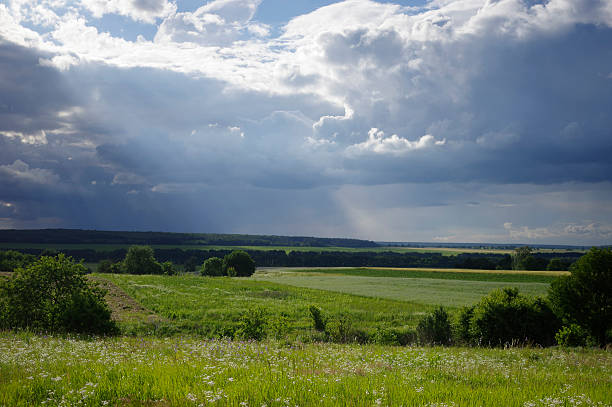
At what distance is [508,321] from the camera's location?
2045cm

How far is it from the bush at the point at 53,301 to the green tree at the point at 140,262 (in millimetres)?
92503

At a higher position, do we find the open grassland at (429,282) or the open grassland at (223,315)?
the open grassland at (223,315)

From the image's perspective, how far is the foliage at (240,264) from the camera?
366 feet

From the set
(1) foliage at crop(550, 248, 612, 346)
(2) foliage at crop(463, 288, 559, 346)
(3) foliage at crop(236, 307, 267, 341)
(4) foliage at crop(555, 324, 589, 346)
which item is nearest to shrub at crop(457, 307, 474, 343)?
(2) foliage at crop(463, 288, 559, 346)

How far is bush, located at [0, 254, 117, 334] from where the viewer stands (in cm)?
1670

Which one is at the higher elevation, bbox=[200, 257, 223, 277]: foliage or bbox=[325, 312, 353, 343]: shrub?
bbox=[325, 312, 353, 343]: shrub

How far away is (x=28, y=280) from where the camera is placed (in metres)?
18.7

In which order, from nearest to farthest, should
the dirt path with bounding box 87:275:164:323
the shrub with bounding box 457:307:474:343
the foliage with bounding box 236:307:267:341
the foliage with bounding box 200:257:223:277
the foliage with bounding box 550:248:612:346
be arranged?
the foliage with bounding box 236:307:267:341
the foliage with bounding box 550:248:612:346
the shrub with bounding box 457:307:474:343
the dirt path with bounding box 87:275:164:323
the foliage with bounding box 200:257:223:277

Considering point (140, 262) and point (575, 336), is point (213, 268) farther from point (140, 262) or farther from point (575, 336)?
point (575, 336)

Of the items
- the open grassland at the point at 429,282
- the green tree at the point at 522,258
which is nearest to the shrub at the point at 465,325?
the open grassland at the point at 429,282

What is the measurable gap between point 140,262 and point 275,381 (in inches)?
4286

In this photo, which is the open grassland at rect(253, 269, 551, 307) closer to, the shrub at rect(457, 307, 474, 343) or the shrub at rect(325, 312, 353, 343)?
the shrub at rect(457, 307, 474, 343)

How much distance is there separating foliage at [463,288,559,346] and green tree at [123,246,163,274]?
100467 mm

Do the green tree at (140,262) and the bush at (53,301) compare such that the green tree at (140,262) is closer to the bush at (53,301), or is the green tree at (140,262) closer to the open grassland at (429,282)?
the open grassland at (429,282)
